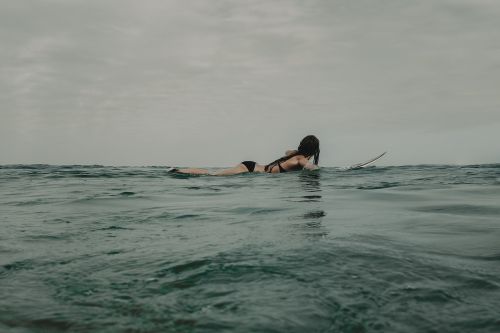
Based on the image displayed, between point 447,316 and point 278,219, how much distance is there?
3133 mm

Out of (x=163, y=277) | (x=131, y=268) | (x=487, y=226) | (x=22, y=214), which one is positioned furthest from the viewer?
(x=22, y=214)

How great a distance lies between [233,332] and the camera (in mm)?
1866

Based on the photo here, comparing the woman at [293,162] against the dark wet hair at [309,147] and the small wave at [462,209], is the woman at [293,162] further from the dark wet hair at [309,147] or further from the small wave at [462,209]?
the small wave at [462,209]

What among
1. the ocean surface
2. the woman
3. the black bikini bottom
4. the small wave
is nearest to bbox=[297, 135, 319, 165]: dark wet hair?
the woman

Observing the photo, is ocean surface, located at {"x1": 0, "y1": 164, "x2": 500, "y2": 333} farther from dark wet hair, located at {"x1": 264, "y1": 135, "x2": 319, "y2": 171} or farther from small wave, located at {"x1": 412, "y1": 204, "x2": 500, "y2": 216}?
Answer: dark wet hair, located at {"x1": 264, "y1": 135, "x2": 319, "y2": 171}

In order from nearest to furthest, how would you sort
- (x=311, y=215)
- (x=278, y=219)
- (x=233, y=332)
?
(x=233, y=332)
(x=278, y=219)
(x=311, y=215)

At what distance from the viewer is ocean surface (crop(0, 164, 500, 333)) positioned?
200cm

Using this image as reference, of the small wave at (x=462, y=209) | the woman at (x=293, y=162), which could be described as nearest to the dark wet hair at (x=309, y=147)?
the woman at (x=293, y=162)

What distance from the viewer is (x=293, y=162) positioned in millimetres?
13094

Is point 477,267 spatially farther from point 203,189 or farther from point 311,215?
point 203,189

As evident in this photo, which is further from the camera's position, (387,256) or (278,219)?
(278,219)

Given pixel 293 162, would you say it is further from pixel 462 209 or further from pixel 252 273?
pixel 252 273

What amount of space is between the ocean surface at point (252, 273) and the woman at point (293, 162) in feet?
23.7

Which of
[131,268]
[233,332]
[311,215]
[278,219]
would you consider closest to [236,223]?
[278,219]
